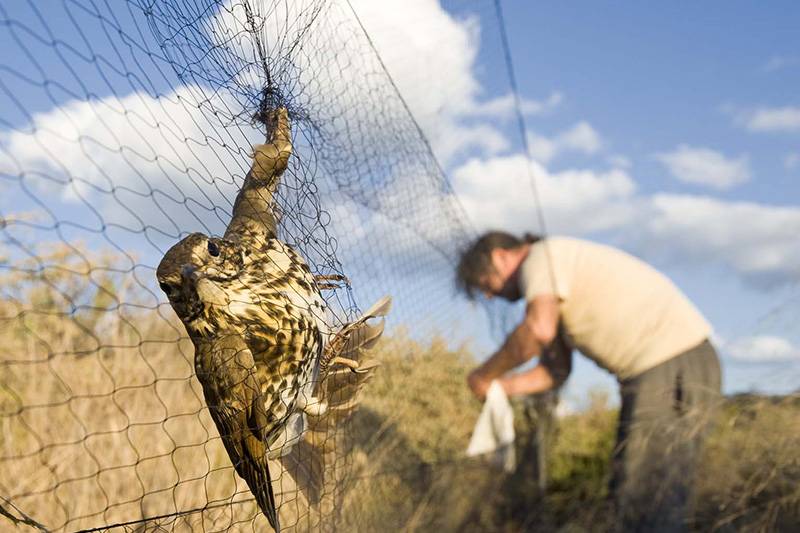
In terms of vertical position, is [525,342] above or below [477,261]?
below

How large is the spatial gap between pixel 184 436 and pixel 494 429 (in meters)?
2.16

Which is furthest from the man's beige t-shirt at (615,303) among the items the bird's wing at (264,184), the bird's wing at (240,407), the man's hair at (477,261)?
the bird's wing at (240,407)

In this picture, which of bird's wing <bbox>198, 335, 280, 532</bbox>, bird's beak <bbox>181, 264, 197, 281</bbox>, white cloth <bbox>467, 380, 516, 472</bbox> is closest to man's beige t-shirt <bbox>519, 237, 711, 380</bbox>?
white cloth <bbox>467, 380, 516, 472</bbox>

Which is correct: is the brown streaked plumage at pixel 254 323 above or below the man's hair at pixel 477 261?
below

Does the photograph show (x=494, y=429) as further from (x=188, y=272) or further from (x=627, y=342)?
(x=188, y=272)

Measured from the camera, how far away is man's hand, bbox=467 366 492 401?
5.00 metres

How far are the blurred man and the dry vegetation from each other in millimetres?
231

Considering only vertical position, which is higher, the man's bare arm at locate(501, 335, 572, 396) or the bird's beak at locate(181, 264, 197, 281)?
the bird's beak at locate(181, 264, 197, 281)

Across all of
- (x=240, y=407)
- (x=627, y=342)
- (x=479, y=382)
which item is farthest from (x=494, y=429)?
(x=240, y=407)

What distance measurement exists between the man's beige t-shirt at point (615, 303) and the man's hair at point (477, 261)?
0.80 feet

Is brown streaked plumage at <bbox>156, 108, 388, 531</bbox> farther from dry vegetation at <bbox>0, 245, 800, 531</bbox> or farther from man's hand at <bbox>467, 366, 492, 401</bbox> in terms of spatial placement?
man's hand at <bbox>467, 366, 492, 401</bbox>

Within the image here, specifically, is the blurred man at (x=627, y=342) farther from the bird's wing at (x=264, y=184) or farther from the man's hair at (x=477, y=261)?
the bird's wing at (x=264, y=184)

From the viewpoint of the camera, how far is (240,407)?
1.48 metres

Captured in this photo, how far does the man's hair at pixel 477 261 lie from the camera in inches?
189
